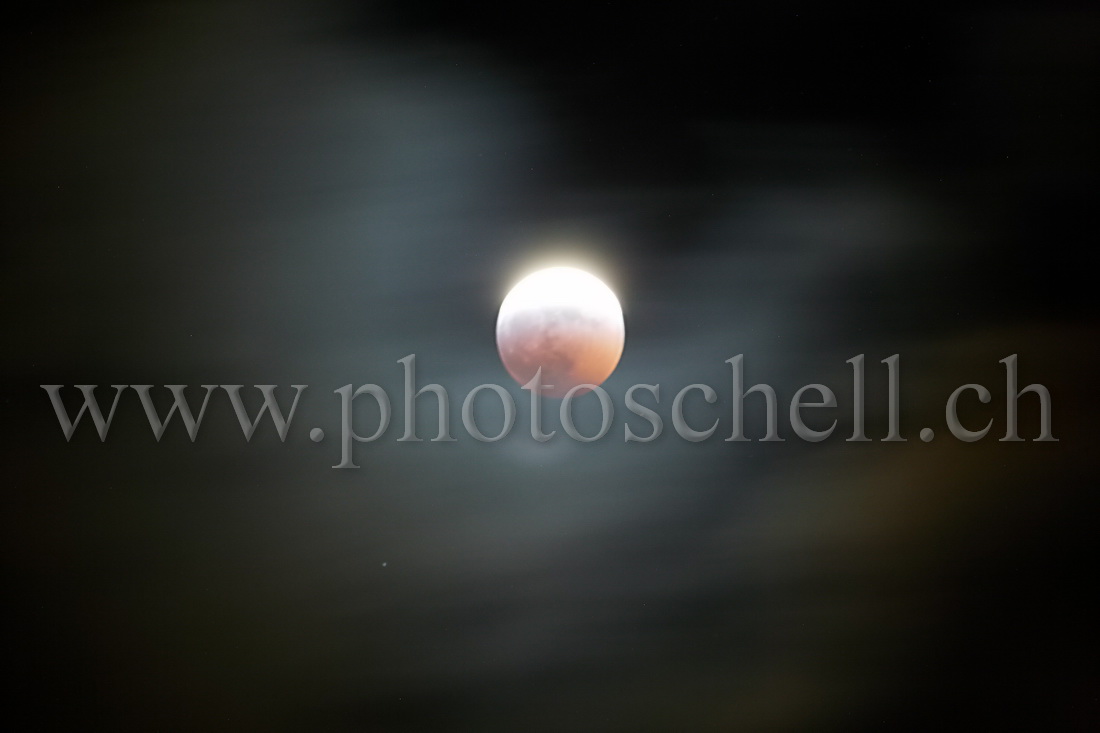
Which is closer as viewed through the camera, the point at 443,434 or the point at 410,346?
the point at 443,434

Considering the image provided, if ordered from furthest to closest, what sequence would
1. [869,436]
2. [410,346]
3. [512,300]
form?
[410,346], [869,436], [512,300]

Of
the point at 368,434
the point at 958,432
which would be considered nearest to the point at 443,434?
the point at 368,434

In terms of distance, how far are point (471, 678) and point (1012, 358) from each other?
1.14 metres

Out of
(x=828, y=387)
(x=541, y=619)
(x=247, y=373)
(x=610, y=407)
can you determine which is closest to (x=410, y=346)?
(x=247, y=373)

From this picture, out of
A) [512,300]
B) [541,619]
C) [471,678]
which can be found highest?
[512,300]

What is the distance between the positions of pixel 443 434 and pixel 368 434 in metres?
0.15

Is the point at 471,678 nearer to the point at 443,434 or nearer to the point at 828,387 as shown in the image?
the point at 443,434

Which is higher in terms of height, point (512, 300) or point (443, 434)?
point (512, 300)

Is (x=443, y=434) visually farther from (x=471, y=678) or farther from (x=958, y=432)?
(x=958, y=432)

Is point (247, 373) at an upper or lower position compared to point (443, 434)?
upper

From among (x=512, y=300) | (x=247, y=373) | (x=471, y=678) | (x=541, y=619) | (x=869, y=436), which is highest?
(x=512, y=300)

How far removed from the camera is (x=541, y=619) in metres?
1.34

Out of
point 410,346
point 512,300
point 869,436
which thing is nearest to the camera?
point 512,300

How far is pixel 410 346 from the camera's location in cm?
134
